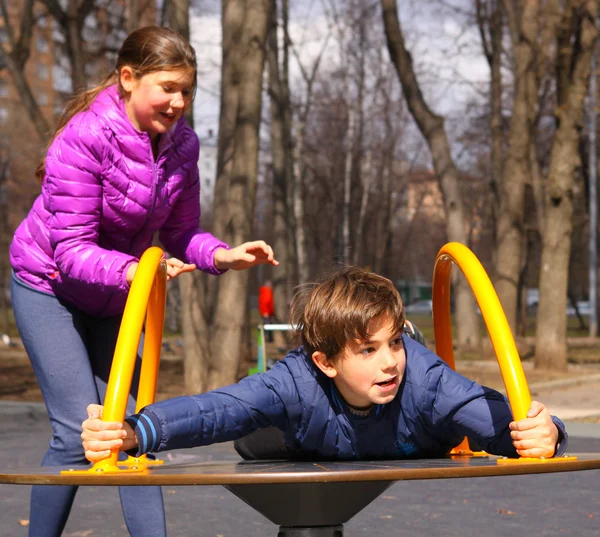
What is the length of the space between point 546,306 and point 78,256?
537 inches

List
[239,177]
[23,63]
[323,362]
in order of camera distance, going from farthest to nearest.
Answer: [23,63] < [239,177] < [323,362]

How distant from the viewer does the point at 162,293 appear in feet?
11.8

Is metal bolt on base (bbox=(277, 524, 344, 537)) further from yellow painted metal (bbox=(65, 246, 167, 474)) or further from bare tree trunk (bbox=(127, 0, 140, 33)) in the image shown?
bare tree trunk (bbox=(127, 0, 140, 33))

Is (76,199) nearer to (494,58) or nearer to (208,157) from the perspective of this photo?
(494,58)

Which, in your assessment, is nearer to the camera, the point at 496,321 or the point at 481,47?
the point at 496,321

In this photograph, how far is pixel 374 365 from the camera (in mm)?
2955

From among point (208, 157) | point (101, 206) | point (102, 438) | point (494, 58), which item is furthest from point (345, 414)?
point (208, 157)

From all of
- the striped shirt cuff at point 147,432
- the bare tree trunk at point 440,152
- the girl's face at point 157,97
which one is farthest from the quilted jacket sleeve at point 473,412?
the bare tree trunk at point 440,152

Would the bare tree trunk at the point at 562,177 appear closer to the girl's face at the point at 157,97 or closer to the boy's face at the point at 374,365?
the girl's face at the point at 157,97

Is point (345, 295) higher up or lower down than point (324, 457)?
higher up

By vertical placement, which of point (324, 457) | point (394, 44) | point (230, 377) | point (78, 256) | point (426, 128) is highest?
point (394, 44)

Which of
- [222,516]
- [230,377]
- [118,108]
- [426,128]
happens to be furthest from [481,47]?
[118,108]

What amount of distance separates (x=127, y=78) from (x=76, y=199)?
0.44 metres

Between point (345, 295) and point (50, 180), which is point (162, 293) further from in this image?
point (345, 295)
